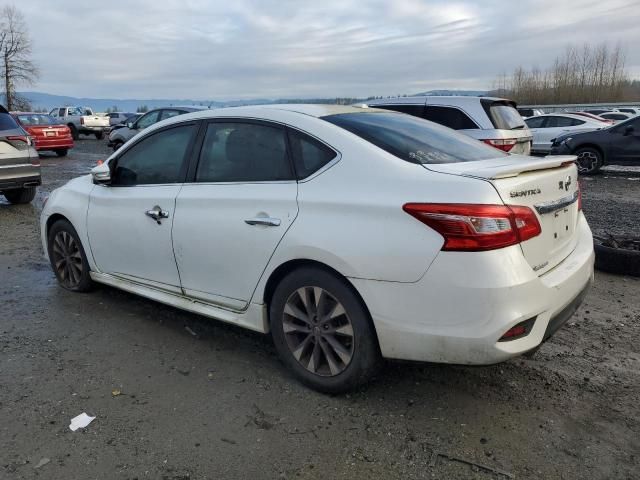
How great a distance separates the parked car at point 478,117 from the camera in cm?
869

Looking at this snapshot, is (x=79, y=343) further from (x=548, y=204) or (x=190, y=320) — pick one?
(x=548, y=204)

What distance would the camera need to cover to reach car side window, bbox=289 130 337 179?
10.3 feet

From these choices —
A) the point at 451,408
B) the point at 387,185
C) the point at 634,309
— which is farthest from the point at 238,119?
the point at 634,309

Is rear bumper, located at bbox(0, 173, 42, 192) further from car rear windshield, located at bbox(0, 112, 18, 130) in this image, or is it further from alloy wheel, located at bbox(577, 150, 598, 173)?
alloy wheel, located at bbox(577, 150, 598, 173)

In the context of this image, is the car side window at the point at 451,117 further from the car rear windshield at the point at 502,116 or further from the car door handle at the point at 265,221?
the car door handle at the point at 265,221

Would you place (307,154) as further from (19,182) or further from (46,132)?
(46,132)

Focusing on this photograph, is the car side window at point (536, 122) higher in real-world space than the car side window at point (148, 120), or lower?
lower

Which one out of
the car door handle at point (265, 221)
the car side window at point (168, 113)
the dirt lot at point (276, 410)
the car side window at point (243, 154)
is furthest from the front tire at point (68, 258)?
the car side window at point (168, 113)

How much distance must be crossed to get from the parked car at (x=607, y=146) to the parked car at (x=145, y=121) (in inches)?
370

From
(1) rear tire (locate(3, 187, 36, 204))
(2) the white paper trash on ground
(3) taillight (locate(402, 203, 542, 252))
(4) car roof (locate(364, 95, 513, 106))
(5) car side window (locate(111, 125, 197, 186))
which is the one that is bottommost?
(1) rear tire (locate(3, 187, 36, 204))

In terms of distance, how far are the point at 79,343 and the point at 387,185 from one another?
258cm

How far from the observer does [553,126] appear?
1862 centimetres

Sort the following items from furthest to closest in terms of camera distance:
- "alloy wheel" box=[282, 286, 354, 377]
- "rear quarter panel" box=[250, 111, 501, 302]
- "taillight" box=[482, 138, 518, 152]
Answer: "taillight" box=[482, 138, 518, 152], "alloy wheel" box=[282, 286, 354, 377], "rear quarter panel" box=[250, 111, 501, 302]

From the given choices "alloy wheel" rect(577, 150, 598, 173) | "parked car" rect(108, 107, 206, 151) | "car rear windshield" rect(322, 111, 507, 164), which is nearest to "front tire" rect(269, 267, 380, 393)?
"car rear windshield" rect(322, 111, 507, 164)
